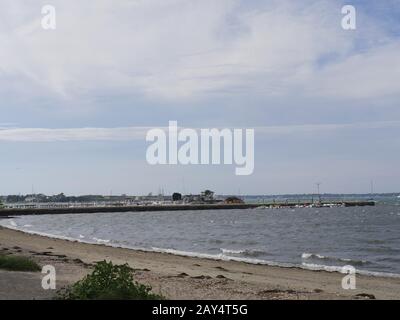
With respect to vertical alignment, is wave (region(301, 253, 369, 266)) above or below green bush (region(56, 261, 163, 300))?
below

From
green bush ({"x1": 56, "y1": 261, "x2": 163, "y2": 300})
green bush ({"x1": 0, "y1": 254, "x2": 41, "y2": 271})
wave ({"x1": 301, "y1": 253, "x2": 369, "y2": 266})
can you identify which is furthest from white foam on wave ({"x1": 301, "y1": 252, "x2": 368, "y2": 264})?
green bush ({"x1": 56, "y1": 261, "x2": 163, "y2": 300})

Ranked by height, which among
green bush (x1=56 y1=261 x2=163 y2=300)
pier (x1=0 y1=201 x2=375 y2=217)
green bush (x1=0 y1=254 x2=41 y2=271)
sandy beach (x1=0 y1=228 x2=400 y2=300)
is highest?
green bush (x1=56 y1=261 x2=163 y2=300)

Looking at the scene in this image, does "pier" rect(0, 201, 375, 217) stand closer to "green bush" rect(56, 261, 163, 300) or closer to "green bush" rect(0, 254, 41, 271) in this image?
"green bush" rect(0, 254, 41, 271)

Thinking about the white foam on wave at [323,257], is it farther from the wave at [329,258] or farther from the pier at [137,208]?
the pier at [137,208]

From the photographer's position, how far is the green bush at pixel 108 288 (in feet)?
37.3

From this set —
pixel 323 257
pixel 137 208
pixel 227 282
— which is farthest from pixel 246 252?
pixel 137 208

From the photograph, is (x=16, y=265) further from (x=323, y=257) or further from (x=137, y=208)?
(x=137, y=208)

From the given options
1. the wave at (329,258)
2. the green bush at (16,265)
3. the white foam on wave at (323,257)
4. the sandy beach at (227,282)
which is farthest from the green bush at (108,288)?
the white foam on wave at (323,257)

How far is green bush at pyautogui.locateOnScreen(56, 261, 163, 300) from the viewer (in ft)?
37.3

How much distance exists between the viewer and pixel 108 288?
1155cm

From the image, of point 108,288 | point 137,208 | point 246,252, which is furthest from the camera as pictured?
point 137,208

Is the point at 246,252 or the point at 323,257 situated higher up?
the point at 323,257

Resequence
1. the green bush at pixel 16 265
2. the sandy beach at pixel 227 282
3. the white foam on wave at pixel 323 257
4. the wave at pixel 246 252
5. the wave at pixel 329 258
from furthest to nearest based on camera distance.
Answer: the wave at pixel 246 252 < the white foam on wave at pixel 323 257 < the wave at pixel 329 258 < the green bush at pixel 16 265 < the sandy beach at pixel 227 282

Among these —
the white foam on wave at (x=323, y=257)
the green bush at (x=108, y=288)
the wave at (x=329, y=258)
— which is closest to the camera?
the green bush at (x=108, y=288)
